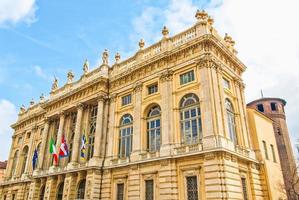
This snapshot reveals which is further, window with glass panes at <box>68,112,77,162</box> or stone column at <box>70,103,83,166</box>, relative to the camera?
window with glass panes at <box>68,112,77,162</box>

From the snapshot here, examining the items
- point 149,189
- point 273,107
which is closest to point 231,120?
point 149,189

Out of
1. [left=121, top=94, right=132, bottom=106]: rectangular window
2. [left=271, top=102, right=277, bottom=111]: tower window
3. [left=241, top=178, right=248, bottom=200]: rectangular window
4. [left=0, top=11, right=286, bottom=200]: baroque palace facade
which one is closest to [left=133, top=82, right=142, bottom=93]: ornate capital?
[left=0, top=11, right=286, bottom=200]: baroque palace facade

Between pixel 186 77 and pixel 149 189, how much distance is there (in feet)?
29.5

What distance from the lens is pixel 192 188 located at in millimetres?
17625

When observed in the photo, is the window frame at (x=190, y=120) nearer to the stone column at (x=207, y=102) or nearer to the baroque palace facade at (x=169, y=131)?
the baroque palace facade at (x=169, y=131)

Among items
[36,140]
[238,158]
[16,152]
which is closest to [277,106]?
[238,158]

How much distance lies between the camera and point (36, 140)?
3475 centimetres

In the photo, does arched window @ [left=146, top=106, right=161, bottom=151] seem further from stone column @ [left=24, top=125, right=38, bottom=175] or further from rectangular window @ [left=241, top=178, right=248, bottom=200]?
stone column @ [left=24, top=125, right=38, bottom=175]

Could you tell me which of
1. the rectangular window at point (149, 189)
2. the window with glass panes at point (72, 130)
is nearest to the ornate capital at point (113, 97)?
the window with glass panes at point (72, 130)

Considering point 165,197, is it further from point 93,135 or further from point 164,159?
point 93,135

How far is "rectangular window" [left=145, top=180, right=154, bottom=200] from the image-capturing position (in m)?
19.5

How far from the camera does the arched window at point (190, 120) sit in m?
19.2

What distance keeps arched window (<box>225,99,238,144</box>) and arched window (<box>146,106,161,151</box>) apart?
17.8 feet

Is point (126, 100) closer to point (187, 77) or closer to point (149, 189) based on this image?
point (187, 77)
